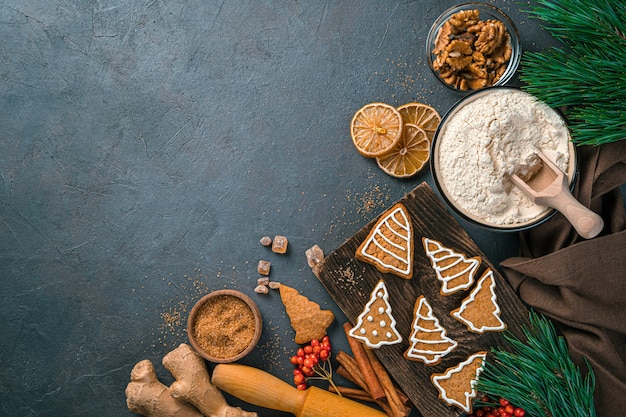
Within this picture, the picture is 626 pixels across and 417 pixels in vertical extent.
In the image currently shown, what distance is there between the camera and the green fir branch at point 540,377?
7.59 feet

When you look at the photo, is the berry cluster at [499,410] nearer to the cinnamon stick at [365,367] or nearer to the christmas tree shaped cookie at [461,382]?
the christmas tree shaped cookie at [461,382]

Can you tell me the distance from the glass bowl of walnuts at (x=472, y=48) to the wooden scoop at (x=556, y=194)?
19.8 inches

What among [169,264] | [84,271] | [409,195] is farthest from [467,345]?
[84,271]

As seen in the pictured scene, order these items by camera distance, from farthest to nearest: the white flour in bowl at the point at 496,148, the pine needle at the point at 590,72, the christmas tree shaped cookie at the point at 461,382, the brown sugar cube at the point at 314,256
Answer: the brown sugar cube at the point at 314,256
the christmas tree shaped cookie at the point at 461,382
the white flour in bowl at the point at 496,148
the pine needle at the point at 590,72

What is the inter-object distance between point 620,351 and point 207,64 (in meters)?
2.52

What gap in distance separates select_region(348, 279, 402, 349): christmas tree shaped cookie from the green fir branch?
487 millimetres

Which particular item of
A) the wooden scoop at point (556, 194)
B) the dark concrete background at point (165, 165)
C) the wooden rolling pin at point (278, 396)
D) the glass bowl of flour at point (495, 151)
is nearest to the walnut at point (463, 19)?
the dark concrete background at point (165, 165)

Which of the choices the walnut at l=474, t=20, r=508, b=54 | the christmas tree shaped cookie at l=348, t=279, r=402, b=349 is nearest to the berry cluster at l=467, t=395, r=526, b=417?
the christmas tree shaped cookie at l=348, t=279, r=402, b=349

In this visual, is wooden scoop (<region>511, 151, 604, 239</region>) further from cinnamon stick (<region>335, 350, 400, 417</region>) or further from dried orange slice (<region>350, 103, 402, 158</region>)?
cinnamon stick (<region>335, 350, 400, 417</region>)

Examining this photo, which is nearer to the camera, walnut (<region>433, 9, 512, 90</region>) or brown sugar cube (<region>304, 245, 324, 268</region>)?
walnut (<region>433, 9, 512, 90</region>)

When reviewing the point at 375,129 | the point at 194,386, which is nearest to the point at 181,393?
the point at 194,386

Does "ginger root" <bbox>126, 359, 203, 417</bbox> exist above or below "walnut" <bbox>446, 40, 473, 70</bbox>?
below

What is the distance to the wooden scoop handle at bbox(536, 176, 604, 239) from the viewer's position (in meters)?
2.19

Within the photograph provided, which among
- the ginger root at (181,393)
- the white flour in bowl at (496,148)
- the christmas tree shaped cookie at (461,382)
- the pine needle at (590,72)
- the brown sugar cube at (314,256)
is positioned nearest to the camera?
the pine needle at (590,72)
